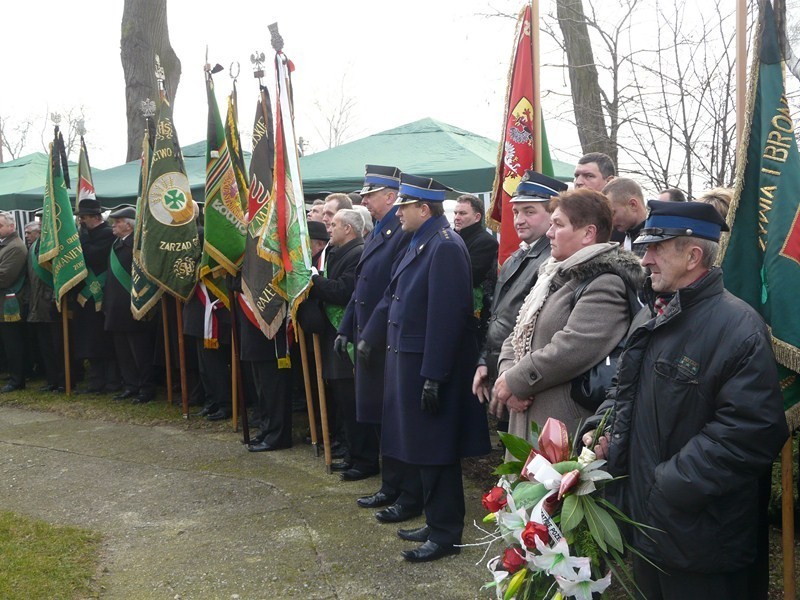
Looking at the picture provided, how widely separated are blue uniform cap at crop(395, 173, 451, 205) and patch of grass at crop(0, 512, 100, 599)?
2.62 m

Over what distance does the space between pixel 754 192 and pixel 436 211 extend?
1792 millimetres

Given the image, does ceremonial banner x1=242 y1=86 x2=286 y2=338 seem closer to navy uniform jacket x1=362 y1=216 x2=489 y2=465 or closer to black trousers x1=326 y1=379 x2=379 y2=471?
black trousers x1=326 y1=379 x2=379 y2=471

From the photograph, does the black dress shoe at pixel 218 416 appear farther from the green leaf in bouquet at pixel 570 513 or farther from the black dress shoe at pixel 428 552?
the green leaf in bouquet at pixel 570 513

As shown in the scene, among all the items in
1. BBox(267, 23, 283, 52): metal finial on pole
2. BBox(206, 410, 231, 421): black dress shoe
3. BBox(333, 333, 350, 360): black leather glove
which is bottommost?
BBox(206, 410, 231, 421): black dress shoe

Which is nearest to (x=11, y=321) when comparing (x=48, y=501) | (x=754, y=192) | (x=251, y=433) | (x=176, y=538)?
(x=251, y=433)

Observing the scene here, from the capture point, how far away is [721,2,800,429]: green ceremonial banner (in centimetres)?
329

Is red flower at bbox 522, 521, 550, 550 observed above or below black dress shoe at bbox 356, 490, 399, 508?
above

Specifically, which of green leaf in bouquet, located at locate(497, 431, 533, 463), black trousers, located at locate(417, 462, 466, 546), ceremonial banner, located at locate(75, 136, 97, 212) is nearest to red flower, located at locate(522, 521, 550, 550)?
green leaf in bouquet, located at locate(497, 431, 533, 463)

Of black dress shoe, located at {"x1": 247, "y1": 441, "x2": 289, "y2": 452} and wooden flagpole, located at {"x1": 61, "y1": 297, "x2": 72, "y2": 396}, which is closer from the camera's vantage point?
black dress shoe, located at {"x1": 247, "y1": 441, "x2": 289, "y2": 452}

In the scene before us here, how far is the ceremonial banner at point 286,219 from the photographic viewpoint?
6164 millimetres

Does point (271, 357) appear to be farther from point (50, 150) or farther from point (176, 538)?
point (50, 150)

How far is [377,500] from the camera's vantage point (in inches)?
214

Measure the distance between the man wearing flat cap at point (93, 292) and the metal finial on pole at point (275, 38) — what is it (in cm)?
413

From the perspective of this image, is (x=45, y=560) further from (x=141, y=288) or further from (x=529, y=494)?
(x=141, y=288)
